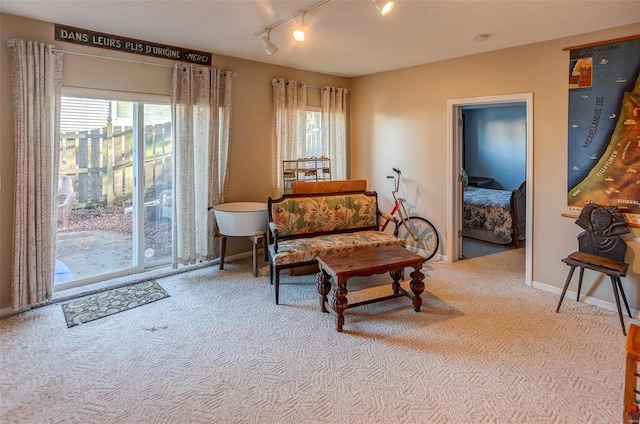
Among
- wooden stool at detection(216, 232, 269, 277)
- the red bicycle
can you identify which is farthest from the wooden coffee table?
the red bicycle

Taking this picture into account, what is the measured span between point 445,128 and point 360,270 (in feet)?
8.34

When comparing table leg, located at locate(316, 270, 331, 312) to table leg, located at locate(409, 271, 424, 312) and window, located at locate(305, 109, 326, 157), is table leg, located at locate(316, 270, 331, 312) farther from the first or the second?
window, located at locate(305, 109, 326, 157)

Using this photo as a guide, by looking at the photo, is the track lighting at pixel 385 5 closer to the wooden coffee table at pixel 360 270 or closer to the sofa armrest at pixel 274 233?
the wooden coffee table at pixel 360 270

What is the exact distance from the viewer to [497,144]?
728cm

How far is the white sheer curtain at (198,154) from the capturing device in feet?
12.9

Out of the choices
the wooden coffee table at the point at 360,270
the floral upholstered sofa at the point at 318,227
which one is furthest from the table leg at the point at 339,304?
the floral upholstered sofa at the point at 318,227

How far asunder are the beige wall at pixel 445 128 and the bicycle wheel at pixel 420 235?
125 mm

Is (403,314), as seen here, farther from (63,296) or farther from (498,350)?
(63,296)

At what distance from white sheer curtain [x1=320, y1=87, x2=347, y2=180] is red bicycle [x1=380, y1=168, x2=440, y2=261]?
35.7 inches

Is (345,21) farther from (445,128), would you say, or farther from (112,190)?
(112,190)

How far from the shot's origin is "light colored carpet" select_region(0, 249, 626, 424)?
6.33 ft

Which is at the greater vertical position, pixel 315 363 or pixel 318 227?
pixel 318 227

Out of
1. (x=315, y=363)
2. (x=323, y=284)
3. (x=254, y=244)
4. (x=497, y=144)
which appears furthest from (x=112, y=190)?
(x=497, y=144)

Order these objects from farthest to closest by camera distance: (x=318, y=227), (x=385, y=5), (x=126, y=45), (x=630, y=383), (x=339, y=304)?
(x=318, y=227)
(x=126, y=45)
(x=339, y=304)
(x=385, y=5)
(x=630, y=383)
